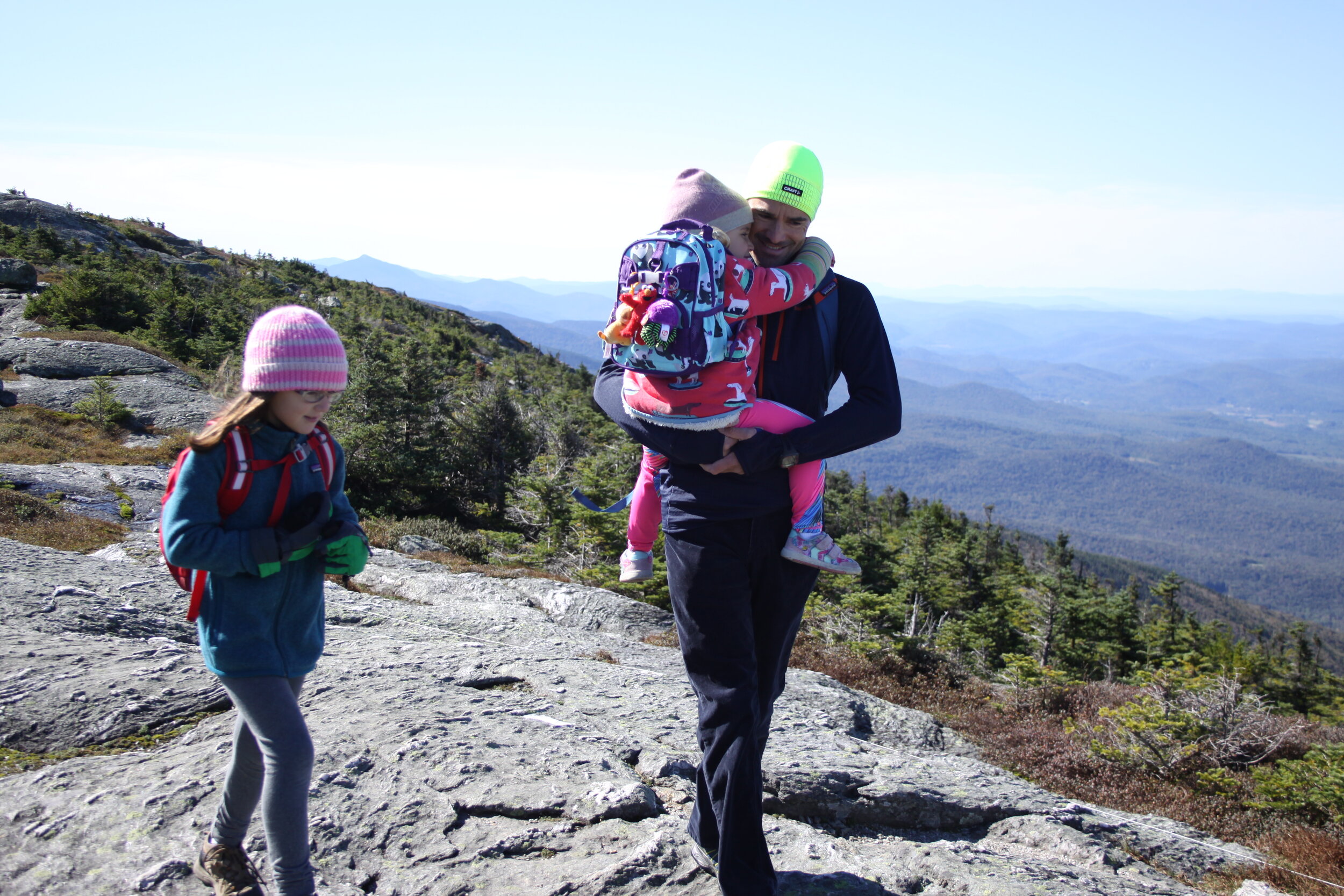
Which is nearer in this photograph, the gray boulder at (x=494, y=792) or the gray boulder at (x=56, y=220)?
the gray boulder at (x=494, y=792)

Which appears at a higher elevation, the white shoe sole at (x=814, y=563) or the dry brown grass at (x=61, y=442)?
the white shoe sole at (x=814, y=563)

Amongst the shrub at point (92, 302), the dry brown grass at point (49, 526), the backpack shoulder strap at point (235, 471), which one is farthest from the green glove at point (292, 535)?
the shrub at point (92, 302)

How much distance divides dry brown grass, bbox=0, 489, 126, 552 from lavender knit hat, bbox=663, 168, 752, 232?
9517mm

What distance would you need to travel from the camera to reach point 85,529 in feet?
31.2

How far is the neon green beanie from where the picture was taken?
2432 millimetres

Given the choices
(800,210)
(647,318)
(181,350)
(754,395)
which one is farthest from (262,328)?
(181,350)

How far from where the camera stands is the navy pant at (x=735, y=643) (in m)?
2.42

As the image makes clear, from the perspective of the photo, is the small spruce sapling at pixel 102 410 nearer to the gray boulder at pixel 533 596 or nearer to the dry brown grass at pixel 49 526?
the dry brown grass at pixel 49 526

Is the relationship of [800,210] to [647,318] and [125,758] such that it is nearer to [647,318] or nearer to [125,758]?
[647,318]

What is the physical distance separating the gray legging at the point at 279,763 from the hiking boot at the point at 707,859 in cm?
135

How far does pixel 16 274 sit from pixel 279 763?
35.8 meters

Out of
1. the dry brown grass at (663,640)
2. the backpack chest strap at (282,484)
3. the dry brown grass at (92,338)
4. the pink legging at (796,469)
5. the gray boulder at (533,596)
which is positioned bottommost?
the dry brown grass at (663,640)

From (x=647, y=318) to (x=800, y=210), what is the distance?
70cm

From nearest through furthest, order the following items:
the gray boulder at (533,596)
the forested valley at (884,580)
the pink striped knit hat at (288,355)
→ the pink striped knit hat at (288,355) → the forested valley at (884,580) → the gray boulder at (533,596)
